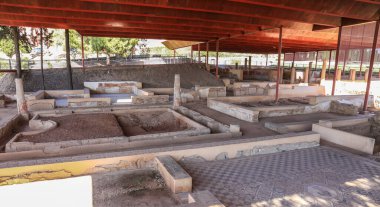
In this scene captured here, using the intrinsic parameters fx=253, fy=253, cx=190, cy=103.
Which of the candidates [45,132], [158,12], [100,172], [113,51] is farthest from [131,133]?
[113,51]

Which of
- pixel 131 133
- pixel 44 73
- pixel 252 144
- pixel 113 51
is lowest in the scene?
pixel 131 133

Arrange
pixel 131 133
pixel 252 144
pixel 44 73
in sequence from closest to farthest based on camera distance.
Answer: pixel 252 144 → pixel 131 133 → pixel 44 73

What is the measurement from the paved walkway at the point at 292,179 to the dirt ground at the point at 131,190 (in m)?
0.74

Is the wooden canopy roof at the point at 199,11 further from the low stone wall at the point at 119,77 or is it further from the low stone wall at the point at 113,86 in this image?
the low stone wall at the point at 119,77

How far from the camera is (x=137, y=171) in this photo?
5.62m

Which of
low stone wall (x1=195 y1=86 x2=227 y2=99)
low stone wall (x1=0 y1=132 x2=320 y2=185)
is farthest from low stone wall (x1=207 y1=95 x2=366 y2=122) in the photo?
low stone wall (x1=0 y1=132 x2=320 y2=185)

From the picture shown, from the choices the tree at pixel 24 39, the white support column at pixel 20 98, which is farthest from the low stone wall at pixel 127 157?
the tree at pixel 24 39

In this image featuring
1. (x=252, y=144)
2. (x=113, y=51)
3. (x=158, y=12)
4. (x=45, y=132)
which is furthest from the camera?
(x=113, y=51)

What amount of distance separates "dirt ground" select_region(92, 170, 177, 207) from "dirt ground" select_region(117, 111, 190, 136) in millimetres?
5305

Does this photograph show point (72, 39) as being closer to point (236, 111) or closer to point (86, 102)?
point (86, 102)

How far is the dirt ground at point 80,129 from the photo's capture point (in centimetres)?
816

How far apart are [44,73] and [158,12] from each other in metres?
12.3

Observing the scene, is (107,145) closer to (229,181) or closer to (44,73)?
(229,181)

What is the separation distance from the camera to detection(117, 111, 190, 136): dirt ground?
1101 centimetres
